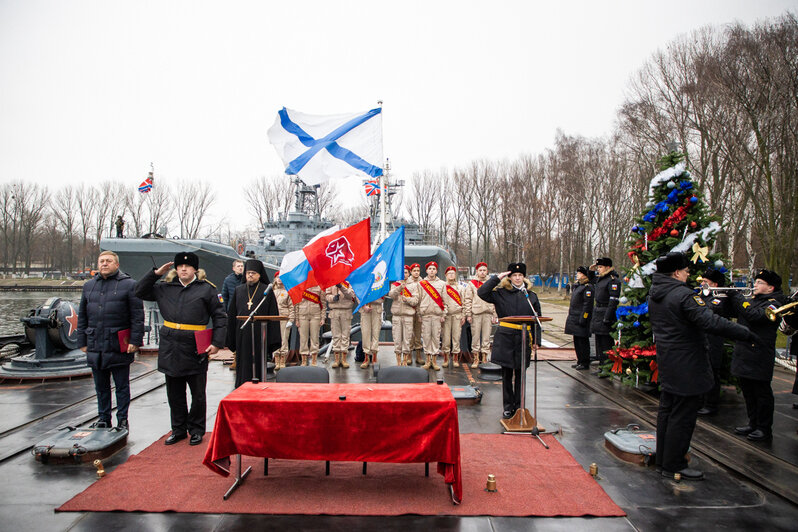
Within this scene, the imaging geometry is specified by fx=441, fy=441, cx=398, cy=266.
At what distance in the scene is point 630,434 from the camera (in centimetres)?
484

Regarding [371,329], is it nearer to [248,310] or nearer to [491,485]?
[248,310]

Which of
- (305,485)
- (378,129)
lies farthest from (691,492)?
(378,129)

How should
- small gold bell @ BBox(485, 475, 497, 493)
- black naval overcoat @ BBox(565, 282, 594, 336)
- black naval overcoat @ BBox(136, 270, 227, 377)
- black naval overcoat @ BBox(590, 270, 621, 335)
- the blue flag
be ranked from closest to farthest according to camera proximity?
1. small gold bell @ BBox(485, 475, 497, 493)
2. black naval overcoat @ BBox(136, 270, 227, 377)
3. the blue flag
4. black naval overcoat @ BBox(590, 270, 621, 335)
5. black naval overcoat @ BBox(565, 282, 594, 336)

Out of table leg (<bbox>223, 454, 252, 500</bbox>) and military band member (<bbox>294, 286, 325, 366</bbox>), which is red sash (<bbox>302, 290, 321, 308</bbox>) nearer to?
military band member (<bbox>294, 286, 325, 366</bbox>)

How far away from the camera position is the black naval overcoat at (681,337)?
3918mm

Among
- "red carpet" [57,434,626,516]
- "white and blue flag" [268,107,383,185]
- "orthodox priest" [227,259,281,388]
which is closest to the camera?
"red carpet" [57,434,626,516]

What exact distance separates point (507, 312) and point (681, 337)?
6.41 feet

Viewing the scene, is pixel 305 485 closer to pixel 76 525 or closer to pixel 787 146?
pixel 76 525

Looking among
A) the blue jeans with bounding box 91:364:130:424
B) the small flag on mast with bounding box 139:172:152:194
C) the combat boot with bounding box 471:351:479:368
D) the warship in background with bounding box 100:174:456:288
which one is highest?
the small flag on mast with bounding box 139:172:152:194

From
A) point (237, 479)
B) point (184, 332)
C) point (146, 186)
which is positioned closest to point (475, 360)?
point (184, 332)

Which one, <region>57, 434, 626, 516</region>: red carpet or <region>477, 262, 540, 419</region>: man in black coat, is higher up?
<region>477, 262, 540, 419</region>: man in black coat

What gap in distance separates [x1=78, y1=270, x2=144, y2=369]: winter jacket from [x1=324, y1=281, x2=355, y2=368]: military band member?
4224 millimetres

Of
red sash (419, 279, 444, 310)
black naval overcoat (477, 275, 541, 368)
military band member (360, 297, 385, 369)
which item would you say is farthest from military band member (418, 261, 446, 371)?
black naval overcoat (477, 275, 541, 368)

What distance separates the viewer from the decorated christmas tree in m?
6.62
